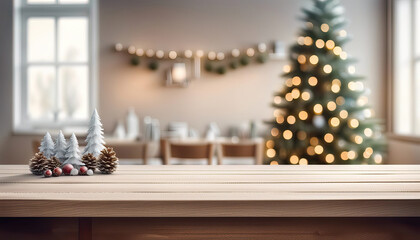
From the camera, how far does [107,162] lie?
1.39 metres

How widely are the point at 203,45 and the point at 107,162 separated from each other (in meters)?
4.15

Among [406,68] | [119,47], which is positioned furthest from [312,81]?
[119,47]

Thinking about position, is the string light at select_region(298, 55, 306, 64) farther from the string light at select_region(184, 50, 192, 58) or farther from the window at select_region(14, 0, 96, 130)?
the window at select_region(14, 0, 96, 130)

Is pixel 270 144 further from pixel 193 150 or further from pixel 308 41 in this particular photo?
pixel 193 150

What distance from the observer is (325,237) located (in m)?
1.18

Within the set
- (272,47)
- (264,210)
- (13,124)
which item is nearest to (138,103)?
(13,124)

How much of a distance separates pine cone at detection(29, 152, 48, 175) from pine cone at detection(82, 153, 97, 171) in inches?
5.3

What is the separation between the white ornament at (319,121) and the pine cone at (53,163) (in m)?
3.19

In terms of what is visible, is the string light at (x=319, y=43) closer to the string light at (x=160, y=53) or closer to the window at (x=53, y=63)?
the string light at (x=160, y=53)

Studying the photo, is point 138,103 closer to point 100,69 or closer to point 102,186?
point 100,69

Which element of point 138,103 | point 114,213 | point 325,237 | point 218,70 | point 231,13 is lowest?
point 325,237

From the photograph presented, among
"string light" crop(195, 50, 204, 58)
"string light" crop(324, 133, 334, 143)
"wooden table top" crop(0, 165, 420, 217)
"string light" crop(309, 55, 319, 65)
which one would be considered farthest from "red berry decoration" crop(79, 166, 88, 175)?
"string light" crop(195, 50, 204, 58)

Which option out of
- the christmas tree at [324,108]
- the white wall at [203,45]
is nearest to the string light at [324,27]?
the christmas tree at [324,108]

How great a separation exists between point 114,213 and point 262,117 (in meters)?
4.46
